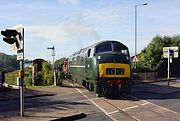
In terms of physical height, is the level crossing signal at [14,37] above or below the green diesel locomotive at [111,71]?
above

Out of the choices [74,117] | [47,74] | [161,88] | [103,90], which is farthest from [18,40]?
[47,74]

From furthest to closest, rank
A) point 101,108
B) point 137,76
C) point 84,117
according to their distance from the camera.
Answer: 1. point 137,76
2. point 101,108
3. point 84,117

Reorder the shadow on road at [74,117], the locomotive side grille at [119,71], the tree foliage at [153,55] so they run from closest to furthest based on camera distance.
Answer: the shadow on road at [74,117] < the locomotive side grille at [119,71] < the tree foliage at [153,55]

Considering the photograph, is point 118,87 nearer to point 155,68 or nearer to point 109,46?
point 109,46

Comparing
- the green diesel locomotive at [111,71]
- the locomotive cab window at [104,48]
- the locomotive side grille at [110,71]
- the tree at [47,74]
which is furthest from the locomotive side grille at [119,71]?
the tree at [47,74]

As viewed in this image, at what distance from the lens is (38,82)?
4041 cm

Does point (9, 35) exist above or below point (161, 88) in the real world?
above

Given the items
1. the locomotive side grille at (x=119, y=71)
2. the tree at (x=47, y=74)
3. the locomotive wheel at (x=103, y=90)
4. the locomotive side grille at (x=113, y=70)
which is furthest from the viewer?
the tree at (x=47, y=74)

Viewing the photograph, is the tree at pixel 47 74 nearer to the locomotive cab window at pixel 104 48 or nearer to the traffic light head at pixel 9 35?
the locomotive cab window at pixel 104 48

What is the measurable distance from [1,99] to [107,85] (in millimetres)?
6612

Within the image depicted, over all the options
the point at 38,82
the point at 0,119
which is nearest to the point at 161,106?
the point at 0,119

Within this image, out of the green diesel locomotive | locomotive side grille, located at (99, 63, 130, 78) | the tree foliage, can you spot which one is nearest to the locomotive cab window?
the green diesel locomotive

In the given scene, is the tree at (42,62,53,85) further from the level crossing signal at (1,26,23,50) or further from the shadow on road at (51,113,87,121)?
the level crossing signal at (1,26,23,50)

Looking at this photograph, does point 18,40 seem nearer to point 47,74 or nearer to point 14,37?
point 14,37
